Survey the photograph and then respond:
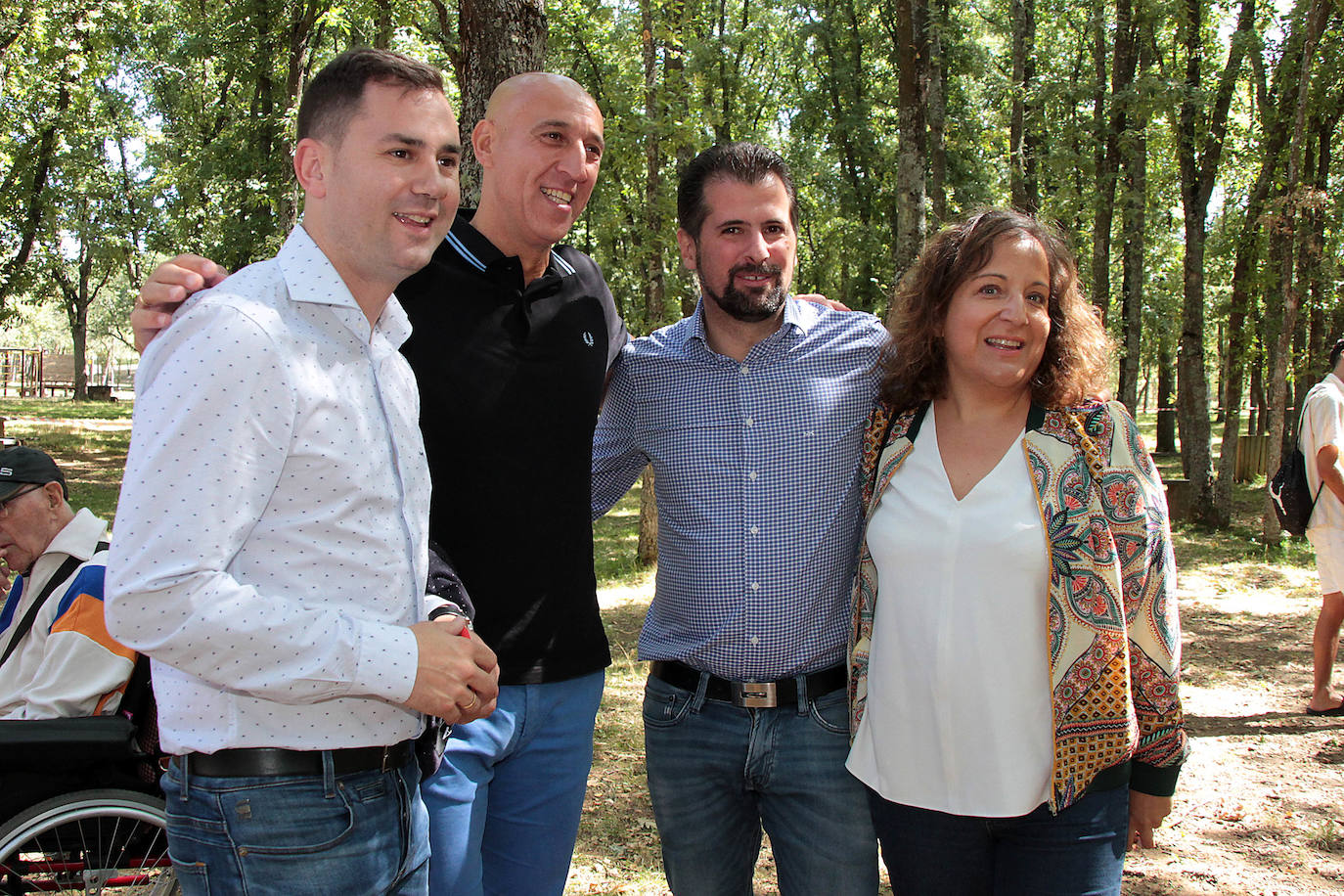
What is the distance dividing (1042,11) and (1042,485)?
24023 millimetres

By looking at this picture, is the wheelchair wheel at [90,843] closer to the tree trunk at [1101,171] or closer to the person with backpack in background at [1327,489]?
the person with backpack in background at [1327,489]

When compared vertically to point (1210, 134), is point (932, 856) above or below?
below

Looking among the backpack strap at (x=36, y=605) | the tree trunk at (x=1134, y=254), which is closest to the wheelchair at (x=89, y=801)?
the backpack strap at (x=36, y=605)

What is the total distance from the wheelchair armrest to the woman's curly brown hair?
9.77 feet

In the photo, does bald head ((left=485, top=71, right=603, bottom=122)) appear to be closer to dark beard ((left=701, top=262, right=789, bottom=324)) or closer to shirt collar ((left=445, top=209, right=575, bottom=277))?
shirt collar ((left=445, top=209, right=575, bottom=277))

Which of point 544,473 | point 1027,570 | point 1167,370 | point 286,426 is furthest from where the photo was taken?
point 1167,370

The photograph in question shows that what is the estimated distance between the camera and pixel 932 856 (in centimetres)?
254

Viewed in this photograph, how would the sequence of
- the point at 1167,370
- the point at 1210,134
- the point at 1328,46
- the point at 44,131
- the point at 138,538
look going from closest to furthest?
the point at 138,538
the point at 1328,46
the point at 1210,134
the point at 44,131
the point at 1167,370

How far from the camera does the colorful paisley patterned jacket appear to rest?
238cm

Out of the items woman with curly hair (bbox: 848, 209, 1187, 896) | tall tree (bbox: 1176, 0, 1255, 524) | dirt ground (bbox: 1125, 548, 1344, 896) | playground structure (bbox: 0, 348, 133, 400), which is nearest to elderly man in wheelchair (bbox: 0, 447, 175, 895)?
woman with curly hair (bbox: 848, 209, 1187, 896)

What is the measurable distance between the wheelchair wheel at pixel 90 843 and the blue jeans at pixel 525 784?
1476mm

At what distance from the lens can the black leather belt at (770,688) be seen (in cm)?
288

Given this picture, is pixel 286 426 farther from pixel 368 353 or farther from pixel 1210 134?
pixel 1210 134

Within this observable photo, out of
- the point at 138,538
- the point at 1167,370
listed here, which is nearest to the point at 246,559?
the point at 138,538
